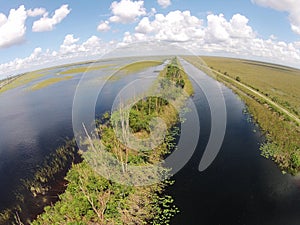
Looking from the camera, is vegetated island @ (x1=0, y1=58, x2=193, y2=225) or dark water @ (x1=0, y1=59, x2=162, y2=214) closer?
vegetated island @ (x1=0, y1=58, x2=193, y2=225)

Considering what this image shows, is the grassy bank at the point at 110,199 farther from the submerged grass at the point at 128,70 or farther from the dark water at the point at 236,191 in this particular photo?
the submerged grass at the point at 128,70

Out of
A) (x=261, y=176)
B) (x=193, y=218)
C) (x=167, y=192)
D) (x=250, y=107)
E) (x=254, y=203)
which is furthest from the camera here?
(x=250, y=107)

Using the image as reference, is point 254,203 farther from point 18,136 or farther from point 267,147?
point 18,136

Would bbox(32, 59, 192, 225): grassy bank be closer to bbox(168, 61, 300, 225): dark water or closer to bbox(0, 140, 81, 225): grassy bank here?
bbox(0, 140, 81, 225): grassy bank

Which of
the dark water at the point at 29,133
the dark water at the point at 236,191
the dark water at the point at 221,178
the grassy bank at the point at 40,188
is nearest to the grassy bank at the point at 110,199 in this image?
the grassy bank at the point at 40,188

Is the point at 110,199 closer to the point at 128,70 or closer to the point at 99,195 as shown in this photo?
the point at 99,195

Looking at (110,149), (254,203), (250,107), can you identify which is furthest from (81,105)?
(254,203)

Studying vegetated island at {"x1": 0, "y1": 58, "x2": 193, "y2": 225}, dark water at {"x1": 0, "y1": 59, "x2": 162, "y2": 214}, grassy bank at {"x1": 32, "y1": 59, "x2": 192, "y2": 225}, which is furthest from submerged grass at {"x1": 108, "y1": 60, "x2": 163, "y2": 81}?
grassy bank at {"x1": 32, "y1": 59, "x2": 192, "y2": 225}
